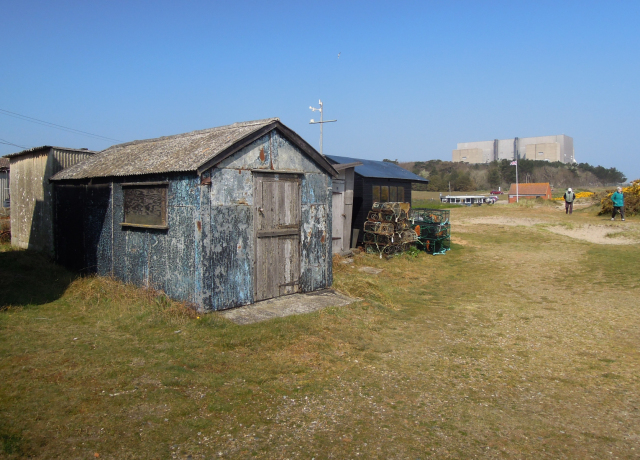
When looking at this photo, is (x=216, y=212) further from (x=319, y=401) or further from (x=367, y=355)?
(x=319, y=401)

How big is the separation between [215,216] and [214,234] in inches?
11.9

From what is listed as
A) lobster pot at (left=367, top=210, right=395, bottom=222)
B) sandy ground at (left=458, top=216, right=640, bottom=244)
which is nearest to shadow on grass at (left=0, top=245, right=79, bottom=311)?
lobster pot at (left=367, top=210, right=395, bottom=222)

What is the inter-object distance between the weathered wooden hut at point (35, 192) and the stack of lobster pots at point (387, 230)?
27.9 feet

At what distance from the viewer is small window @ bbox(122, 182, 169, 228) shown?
8289 millimetres

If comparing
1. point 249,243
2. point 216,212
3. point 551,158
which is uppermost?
point 551,158

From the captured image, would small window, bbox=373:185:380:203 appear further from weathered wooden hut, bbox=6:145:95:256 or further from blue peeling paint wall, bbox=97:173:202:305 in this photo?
blue peeling paint wall, bbox=97:173:202:305

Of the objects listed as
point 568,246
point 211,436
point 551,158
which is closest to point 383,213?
point 568,246

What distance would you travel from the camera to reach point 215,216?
7.84 m

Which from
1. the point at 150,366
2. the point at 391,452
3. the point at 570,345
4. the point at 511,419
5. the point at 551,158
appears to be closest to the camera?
the point at 391,452

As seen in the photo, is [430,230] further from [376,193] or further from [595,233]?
[595,233]

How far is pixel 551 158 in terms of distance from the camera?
115 meters

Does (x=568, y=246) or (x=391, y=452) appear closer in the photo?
(x=391, y=452)

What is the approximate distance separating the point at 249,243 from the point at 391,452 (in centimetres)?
492

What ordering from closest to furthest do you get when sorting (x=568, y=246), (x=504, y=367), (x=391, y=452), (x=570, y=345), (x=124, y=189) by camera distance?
(x=391, y=452) → (x=504, y=367) → (x=570, y=345) → (x=124, y=189) → (x=568, y=246)
